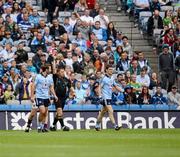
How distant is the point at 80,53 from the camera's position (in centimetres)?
3212

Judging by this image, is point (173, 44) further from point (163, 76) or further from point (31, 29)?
point (31, 29)

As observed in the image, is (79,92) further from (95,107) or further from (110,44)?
(110,44)

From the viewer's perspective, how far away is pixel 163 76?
32688 mm

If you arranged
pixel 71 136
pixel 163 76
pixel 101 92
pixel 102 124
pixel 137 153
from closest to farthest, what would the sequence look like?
1. pixel 137 153
2. pixel 71 136
3. pixel 101 92
4. pixel 102 124
5. pixel 163 76

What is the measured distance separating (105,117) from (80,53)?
293 cm

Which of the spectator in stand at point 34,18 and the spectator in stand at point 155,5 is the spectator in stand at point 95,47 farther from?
the spectator in stand at point 155,5

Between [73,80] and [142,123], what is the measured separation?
2759mm

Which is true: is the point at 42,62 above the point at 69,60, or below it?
above

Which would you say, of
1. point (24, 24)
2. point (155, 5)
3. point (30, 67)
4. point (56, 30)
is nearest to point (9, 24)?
point (24, 24)

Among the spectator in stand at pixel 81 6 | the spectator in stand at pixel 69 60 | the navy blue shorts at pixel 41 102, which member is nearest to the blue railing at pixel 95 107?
the spectator in stand at pixel 69 60

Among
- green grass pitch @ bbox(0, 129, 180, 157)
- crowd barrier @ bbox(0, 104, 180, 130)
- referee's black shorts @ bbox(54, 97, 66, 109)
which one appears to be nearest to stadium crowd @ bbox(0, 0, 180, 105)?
crowd barrier @ bbox(0, 104, 180, 130)

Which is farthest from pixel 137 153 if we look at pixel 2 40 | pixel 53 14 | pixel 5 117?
pixel 53 14

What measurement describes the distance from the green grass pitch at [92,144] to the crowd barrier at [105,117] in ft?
11.9

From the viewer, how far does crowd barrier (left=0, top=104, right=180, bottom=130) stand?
29.5 meters
